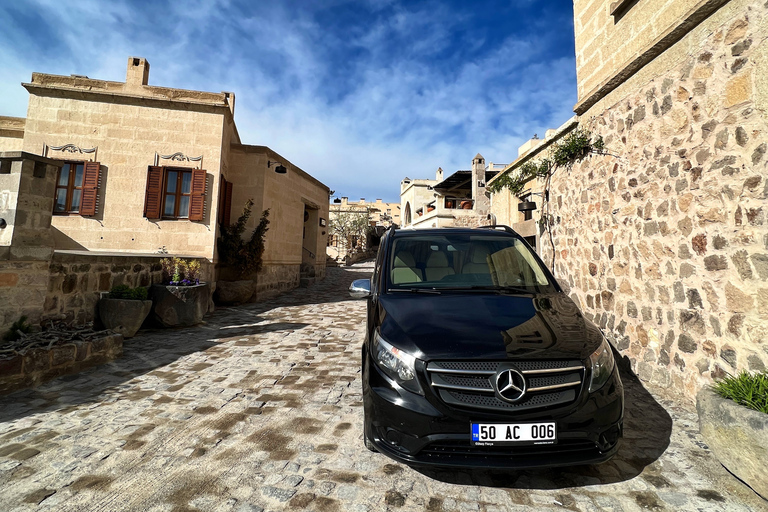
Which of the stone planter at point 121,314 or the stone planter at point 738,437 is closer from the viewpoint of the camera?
the stone planter at point 738,437

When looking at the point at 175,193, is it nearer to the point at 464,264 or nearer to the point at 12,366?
the point at 12,366

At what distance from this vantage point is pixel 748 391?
222 centimetres

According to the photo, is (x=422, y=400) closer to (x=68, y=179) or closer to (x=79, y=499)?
(x=79, y=499)

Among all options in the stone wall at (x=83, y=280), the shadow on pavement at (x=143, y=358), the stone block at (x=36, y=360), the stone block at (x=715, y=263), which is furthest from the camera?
the stone wall at (x=83, y=280)

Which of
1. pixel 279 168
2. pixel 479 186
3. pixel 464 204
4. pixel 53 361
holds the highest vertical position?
pixel 479 186

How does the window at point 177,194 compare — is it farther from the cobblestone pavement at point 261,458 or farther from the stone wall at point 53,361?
the cobblestone pavement at point 261,458

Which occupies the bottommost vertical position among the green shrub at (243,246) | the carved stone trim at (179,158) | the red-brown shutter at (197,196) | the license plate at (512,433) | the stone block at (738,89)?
the license plate at (512,433)

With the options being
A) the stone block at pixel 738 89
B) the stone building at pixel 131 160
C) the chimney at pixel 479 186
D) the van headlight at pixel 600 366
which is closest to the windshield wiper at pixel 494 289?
the van headlight at pixel 600 366

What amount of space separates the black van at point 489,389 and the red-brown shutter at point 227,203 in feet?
29.6

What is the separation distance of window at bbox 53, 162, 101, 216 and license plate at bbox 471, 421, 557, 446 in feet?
35.3

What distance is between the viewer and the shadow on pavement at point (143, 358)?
319 centimetres

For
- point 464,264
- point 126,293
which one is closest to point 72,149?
point 126,293

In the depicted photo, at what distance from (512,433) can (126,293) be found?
6.28 m

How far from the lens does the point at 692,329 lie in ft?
10.9
